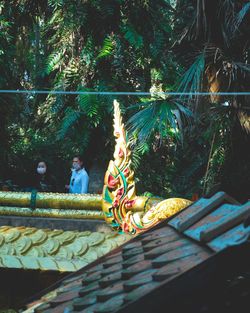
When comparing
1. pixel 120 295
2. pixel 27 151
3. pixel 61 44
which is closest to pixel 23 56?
pixel 27 151

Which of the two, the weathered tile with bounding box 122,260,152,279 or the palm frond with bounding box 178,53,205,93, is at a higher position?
the palm frond with bounding box 178,53,205,93

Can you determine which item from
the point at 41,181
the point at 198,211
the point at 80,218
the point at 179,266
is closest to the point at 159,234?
the point at 198,211

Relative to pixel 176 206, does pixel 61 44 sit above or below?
above

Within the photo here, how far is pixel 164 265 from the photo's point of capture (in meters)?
2.99

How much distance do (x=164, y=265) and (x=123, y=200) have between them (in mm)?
5438

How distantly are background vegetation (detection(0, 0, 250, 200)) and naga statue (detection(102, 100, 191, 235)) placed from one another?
10.1ft

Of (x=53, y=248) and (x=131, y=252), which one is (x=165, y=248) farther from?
(x=53, y=248)

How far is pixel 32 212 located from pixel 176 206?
194cm

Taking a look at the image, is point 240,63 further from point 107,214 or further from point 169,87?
point 169,87

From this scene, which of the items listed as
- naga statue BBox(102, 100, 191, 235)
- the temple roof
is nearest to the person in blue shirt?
naga statue BBox(102, 100, 191, 235)

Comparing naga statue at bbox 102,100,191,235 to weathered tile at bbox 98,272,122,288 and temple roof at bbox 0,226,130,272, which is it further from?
weathered tile at bbox 98,272,122,288

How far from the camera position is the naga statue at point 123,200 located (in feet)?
26.6

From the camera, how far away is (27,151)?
24625 millimetres

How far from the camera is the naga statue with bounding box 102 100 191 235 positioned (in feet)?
26.6
